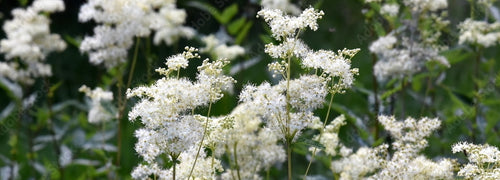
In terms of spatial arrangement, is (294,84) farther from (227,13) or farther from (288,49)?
(227,13)

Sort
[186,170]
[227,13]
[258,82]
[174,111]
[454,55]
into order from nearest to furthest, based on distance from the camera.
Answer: [174,111]
[186,170]
[454,55]
[227,13]
[258,82]

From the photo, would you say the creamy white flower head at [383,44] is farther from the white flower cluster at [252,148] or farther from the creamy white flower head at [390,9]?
the white flower cluster at [252,148]

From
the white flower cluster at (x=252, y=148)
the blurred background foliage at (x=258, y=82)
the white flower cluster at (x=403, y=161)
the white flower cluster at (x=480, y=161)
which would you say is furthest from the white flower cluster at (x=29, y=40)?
the white flower cluster at (x=480, y=161)

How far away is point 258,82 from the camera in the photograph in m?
6.18

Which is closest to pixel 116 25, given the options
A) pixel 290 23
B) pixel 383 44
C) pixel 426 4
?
pixel 383 44

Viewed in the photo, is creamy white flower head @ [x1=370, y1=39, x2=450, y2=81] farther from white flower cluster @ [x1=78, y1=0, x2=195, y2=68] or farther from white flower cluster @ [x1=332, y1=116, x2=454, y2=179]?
white flower cluster @ [x1=78, y1=0, x2=195, y2=68]

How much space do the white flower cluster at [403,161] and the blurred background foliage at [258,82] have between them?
9.6 inches

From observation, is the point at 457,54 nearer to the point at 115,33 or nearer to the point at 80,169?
the point at 115,33

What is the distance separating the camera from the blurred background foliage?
3789 mm

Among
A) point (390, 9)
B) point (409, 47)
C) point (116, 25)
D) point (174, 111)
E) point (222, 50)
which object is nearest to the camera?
point (174, 111)

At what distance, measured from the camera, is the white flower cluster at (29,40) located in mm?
3998

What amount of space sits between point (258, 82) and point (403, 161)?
4.01 metres

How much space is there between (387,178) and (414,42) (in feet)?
5.06

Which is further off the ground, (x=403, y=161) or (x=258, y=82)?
(x=258, y=82)
